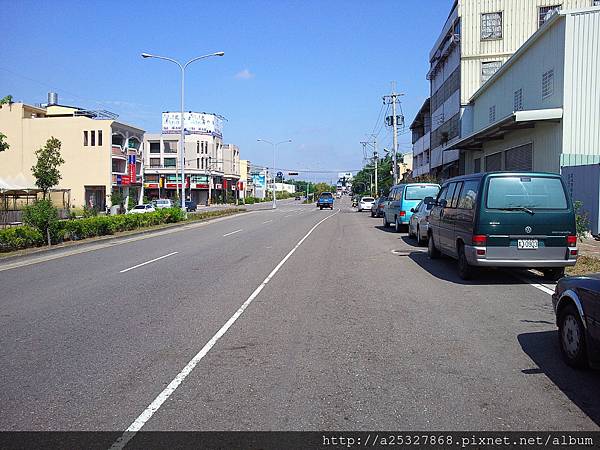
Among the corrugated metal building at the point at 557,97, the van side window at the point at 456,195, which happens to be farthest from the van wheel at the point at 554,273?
the corrugated metal building at the point at 557,97

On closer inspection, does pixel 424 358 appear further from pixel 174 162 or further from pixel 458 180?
pixel 174 162

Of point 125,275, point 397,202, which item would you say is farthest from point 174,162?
point 125,275

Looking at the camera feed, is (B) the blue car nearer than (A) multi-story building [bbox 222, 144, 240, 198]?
Yes

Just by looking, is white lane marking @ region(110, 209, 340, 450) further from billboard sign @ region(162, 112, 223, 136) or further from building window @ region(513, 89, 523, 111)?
billboard sign @ region(162, 112, 223, 136)

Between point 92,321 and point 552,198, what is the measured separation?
312 inches

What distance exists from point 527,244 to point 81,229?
17245mm

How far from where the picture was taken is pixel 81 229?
72.6 ft

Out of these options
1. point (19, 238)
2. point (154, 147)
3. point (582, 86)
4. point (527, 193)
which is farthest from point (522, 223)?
point (154, 147)

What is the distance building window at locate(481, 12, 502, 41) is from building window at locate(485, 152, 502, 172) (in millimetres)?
9129

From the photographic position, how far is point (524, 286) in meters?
10.4

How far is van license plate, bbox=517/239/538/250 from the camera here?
33.3ft

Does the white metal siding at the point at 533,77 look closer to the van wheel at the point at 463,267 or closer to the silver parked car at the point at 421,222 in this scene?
the silver parked car at the point at 421,222

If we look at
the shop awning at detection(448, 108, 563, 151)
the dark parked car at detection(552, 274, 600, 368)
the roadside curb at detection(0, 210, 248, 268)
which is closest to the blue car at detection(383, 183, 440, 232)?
the shop awning at detection(448, 108, 563, 151)

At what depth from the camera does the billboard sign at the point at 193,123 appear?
91.5 metres
